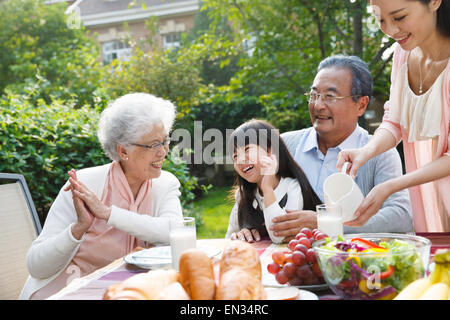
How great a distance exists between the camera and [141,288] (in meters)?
0.83

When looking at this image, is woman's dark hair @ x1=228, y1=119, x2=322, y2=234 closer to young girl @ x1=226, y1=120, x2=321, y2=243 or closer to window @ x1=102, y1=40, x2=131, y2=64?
young girl @ x1=226, y1=120, x2=321, y2=243

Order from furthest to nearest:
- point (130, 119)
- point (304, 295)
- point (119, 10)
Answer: point (119, 10) < point (130, 119) < point (304, 295)

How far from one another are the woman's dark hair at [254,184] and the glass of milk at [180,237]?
73 cm

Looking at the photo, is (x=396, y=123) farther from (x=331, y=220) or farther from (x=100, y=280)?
(x=100, y=280)

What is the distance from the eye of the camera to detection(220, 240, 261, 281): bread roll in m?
1.00

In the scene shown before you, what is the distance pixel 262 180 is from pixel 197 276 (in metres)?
1.30

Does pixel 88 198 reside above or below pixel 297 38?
below

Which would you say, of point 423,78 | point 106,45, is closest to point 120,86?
point 423,78

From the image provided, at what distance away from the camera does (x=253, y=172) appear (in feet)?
7.33

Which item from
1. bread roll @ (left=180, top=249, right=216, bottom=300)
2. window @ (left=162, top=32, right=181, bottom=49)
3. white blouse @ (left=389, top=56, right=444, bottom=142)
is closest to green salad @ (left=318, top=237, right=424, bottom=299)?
bread roll @ (left=180, top=249, right=216, bottom=300)

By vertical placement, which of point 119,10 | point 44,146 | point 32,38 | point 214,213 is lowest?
point 214,213

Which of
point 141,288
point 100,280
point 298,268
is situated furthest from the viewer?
point 100,280

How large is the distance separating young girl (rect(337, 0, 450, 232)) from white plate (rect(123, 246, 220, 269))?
484 mm

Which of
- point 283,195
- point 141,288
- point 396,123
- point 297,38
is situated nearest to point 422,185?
point 396,123
